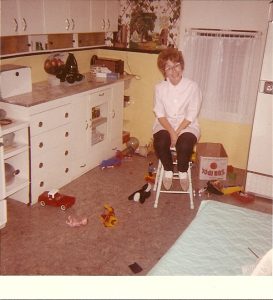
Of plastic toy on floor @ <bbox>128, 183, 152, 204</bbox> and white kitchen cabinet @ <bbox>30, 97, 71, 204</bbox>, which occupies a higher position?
white kitchen cabinet @ <bbox>30, 97, 71, 204</bbox>

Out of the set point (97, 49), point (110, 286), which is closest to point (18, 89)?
point (97, 49)

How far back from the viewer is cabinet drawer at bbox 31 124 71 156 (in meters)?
3.43

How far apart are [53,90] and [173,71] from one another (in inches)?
49.1

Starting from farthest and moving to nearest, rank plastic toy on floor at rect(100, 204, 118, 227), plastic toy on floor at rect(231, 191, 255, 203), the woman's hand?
plastic toy on floor at rect(231, 191, 255, 203), the woman's hand, plastic toy on floor at rect(100, 204, 118, 227)

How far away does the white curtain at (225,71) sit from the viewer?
13.9 ft

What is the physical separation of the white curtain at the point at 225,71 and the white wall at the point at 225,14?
11cm

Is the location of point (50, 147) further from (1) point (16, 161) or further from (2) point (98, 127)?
(2) point (98, 127)

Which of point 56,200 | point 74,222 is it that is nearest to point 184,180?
point 74,222

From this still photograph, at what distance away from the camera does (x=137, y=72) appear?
5.00 m

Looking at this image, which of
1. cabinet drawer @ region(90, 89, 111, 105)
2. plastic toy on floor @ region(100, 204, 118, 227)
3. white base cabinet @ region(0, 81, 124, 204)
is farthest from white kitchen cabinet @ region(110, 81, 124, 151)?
plastic toy on floor @ region(100, 204, 118, 227)

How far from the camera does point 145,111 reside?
16.8ft

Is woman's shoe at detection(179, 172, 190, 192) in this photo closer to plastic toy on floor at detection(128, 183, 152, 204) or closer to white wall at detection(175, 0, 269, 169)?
plastic toy on floor at detection(128, 183, 152, 204)

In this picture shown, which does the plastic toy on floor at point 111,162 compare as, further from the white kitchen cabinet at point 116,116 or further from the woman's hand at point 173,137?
the woman's hand at point 173,137

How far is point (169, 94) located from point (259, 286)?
331cm
